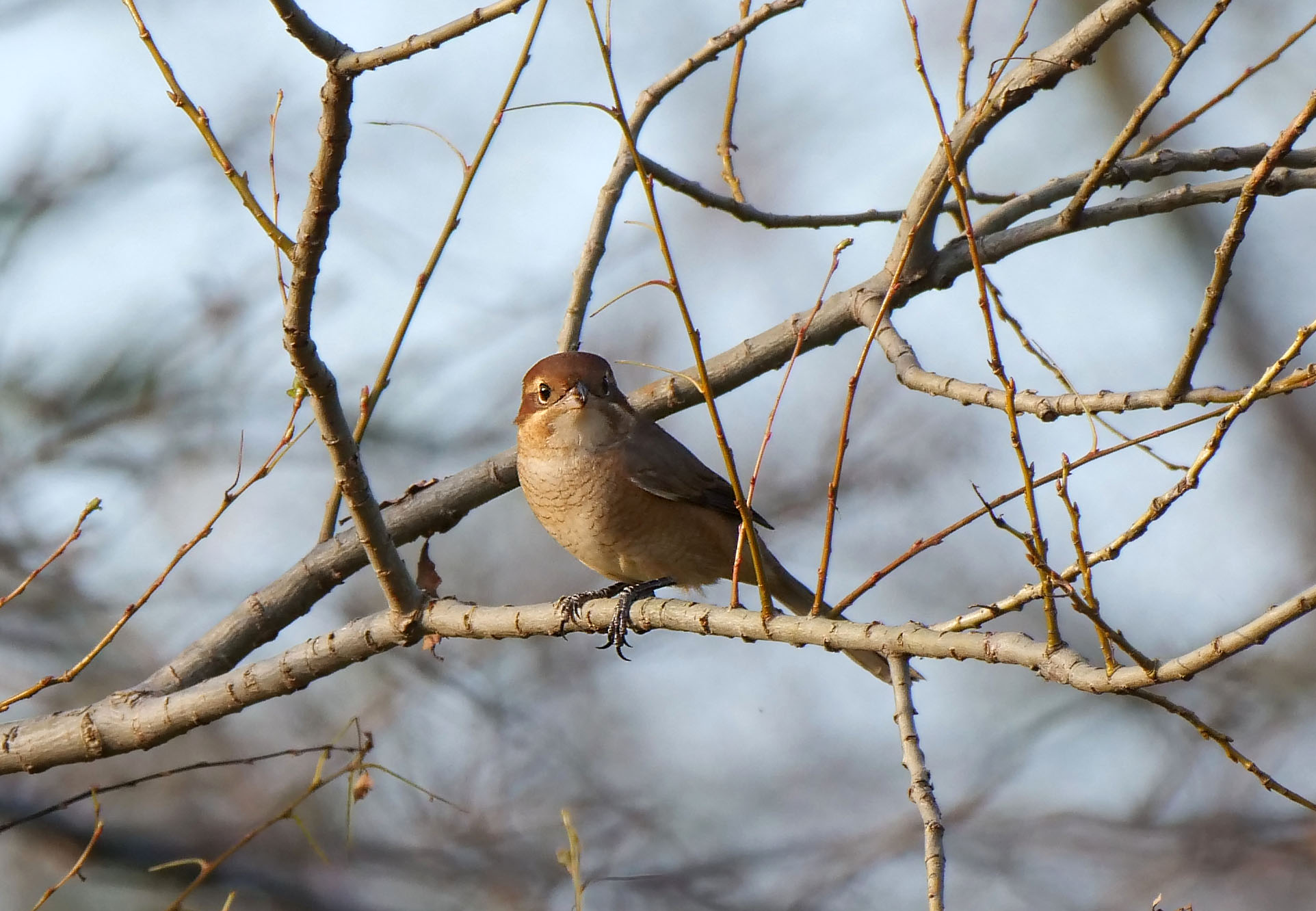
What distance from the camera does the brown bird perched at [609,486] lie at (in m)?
5.32

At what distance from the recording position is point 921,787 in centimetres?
268

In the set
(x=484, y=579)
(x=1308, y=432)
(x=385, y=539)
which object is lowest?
(x=385, y=539)

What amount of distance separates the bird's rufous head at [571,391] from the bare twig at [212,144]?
206cm

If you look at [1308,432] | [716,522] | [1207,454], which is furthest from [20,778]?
[1308,432]

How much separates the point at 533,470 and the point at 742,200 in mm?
1446

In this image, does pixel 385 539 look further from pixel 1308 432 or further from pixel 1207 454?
pixel 1308 432

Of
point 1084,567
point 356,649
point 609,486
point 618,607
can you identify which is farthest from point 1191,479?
point 609,486

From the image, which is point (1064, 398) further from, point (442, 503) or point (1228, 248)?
point (442, 503)

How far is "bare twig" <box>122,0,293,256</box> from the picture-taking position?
3.42 metres

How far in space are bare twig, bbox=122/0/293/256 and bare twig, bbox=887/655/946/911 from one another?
6.49ft

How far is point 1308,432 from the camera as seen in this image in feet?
39.6

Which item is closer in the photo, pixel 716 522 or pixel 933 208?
pixel 933 208

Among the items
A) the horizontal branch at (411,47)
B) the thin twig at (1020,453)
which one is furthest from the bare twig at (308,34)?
the thin twig at (1020,453)

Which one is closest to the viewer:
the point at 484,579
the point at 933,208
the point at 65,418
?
the point at 933,208
